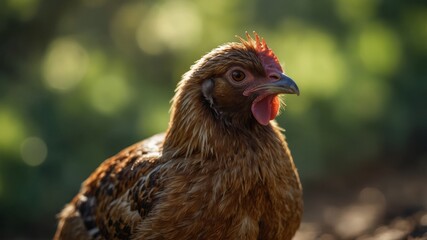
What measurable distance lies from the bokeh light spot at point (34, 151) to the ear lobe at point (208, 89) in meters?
2.57

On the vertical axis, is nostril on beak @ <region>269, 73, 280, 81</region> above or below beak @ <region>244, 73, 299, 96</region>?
above

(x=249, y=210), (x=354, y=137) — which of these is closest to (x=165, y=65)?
(x=354, y=137)

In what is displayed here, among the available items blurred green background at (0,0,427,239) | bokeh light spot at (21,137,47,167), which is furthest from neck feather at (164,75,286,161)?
bokeh light spot at (21,137,47,167)

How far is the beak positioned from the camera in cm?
377

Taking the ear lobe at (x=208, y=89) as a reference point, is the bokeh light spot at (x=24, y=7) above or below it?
above

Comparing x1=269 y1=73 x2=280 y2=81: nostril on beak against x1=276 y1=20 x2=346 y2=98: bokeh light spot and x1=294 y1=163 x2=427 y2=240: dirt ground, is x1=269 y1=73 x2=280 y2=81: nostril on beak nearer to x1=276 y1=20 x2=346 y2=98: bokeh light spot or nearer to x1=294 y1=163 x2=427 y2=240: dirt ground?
x1=294 y1=163 x2=427 y2=240: dirt ground

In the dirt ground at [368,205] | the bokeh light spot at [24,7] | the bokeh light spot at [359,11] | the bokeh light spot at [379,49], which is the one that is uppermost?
the bokeh light spot at [359,11]

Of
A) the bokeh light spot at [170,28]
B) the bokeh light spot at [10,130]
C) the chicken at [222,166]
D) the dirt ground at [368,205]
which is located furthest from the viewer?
the bokeh light spot at [170,28]

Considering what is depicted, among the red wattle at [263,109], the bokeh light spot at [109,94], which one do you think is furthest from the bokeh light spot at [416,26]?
the red wattle at [263,109]

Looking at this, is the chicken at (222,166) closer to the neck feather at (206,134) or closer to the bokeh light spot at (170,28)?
the neck feather at (206,134)

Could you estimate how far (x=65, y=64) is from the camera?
6.18 meters

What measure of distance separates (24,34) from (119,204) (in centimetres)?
288

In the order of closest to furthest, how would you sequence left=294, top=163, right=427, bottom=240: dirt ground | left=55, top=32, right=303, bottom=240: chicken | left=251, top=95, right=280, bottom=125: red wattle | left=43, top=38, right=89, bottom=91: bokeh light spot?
left=55, top=32, right=303, bottom=240: chicken < left=251, top=95, right=280, bottom=125: red wattle < left=294, top=163, right=427, bottom=240: dirt ground < left=43, top=38, right=89, bottom=91: bokeh light spot

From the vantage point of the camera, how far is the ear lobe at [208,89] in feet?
12.9
